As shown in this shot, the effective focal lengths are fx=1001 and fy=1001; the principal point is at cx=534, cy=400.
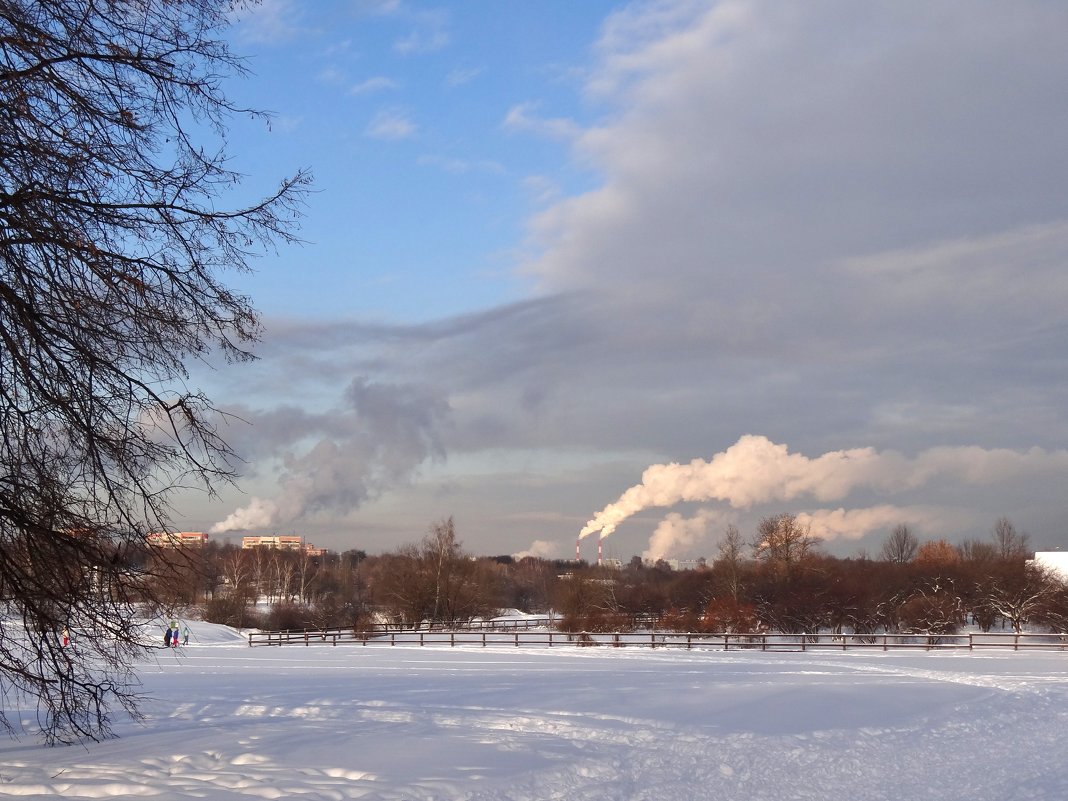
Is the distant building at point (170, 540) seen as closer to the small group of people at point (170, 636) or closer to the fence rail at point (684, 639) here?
the small group of people at point (170, 636)

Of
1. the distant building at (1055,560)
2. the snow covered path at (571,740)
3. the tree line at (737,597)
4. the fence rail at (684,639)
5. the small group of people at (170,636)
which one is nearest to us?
the snow covered path at (571,740)

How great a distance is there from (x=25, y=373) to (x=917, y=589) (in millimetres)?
65411

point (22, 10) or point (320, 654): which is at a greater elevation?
point (22, 10)

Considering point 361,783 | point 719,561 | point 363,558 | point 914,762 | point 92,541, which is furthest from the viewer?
point 363,558

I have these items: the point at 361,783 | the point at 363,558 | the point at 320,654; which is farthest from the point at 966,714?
the point at 363,558

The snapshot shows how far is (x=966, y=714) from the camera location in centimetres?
1945

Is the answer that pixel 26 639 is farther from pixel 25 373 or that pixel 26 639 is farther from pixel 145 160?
pixel 145 160

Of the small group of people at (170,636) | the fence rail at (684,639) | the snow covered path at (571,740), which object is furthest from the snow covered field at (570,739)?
the fence rail at (684,639)

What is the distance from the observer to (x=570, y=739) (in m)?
14.4

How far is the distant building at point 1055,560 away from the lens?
76.8 m

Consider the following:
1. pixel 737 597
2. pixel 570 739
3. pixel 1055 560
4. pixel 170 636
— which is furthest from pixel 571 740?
pixel 1055 560

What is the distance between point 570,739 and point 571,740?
0.10m

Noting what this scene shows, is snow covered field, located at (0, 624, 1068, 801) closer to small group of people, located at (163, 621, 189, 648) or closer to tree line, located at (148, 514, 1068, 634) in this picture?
small group of people, located at (163, 621, 189, 648)

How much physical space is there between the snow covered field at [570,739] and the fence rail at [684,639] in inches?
649
